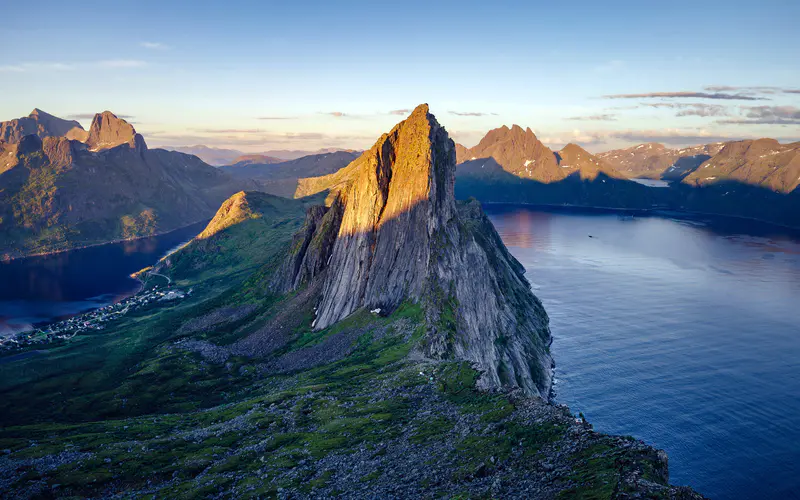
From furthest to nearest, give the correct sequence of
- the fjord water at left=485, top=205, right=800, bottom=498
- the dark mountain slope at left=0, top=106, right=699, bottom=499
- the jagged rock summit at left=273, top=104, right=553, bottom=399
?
the jagged rock summit at left=273, top=104, right=553, bottom=399 < the fjord water at left=485, top=205, right=800, bottom=498 < the dark mountain slope at left=0, top=106, right=699, bottom=499

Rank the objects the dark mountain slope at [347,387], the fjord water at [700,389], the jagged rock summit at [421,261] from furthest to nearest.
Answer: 1. the jagged rock summit at [421,261]
2. the fjord water at [700,389]
3. the dark mountain slope at [347,387]

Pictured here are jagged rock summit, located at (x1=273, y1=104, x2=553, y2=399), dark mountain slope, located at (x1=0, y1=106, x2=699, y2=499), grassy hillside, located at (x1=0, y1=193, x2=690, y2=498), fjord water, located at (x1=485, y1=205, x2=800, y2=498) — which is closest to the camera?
grassy hillside, located at (x1=0, y1=193, x2=690, y2=498)

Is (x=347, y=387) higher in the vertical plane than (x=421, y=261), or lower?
lower

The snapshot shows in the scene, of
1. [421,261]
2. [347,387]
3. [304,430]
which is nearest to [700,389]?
[421,261]

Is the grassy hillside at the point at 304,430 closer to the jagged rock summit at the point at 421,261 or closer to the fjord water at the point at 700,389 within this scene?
the jagged rock summit at the point at 421,261

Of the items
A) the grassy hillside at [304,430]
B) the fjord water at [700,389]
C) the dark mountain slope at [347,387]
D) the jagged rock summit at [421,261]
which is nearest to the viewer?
the grassy hillside at [304,430]

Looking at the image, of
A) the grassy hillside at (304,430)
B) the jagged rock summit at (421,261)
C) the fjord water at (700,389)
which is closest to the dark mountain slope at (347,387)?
the grassy hillside at (304,430)

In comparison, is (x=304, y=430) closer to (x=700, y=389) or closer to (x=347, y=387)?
(x=347, y=387)

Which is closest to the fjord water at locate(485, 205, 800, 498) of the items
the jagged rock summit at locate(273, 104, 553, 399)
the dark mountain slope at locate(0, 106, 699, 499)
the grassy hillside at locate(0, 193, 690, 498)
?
the dark mountain slope at locate(0, 106, 699, 499)

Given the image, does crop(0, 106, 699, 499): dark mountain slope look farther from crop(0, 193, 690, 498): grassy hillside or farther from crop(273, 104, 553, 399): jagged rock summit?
crop(273, 104, 553, 399): jagged rock summit
